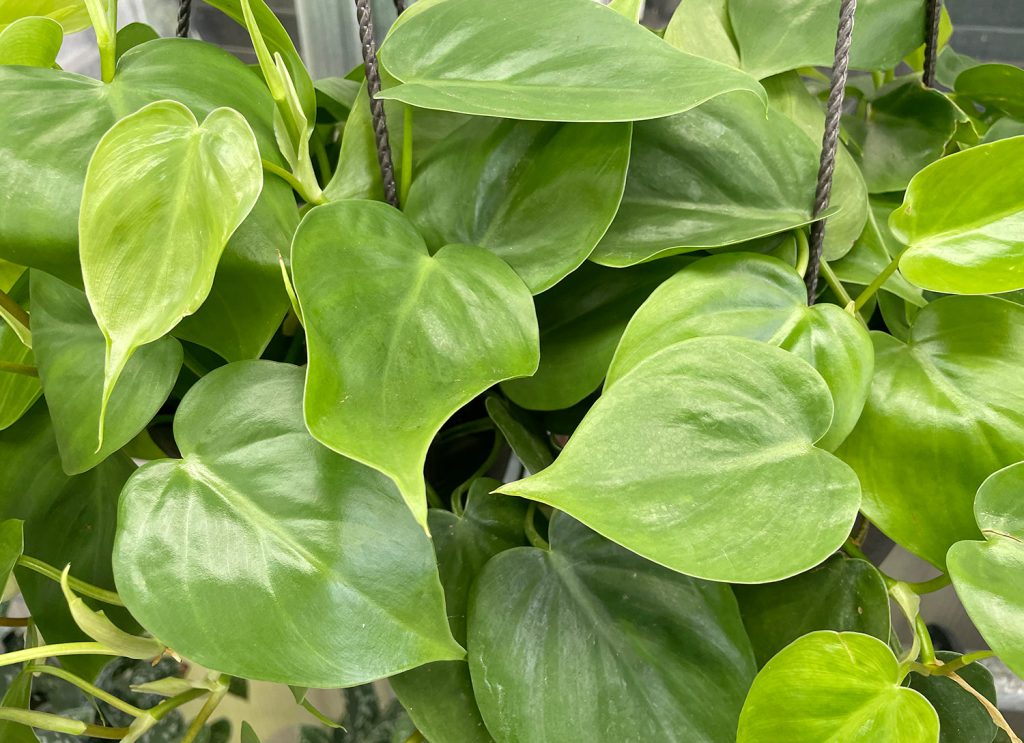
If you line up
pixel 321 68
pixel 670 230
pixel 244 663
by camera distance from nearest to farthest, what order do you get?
pixel 244 663
pixel 670 230
pixel 321 68

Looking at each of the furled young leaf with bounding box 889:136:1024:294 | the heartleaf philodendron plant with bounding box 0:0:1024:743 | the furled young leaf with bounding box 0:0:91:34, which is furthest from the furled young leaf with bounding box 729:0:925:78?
the furled young leaf with bounding box 0:0:91:34

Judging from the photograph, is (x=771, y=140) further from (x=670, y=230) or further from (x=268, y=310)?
(x=268, y=310)

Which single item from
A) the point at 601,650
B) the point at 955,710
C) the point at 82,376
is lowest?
the point at 955,710

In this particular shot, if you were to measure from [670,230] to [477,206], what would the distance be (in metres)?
0.10

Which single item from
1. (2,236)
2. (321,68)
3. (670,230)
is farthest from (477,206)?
(321,68)

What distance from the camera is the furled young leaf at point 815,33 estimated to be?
0.48 metres

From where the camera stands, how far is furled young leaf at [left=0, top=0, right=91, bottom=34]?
54 centimetres

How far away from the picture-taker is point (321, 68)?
77cm

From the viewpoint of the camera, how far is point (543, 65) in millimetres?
362

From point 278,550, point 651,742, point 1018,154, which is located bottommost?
point 651,742

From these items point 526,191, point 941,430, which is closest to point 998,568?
point 941,430

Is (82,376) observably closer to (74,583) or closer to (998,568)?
(74,583)

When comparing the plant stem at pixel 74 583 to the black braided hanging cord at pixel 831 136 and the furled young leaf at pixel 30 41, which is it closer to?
the furled young leaf at pixel 30 41

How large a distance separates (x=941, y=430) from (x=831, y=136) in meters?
0.16
